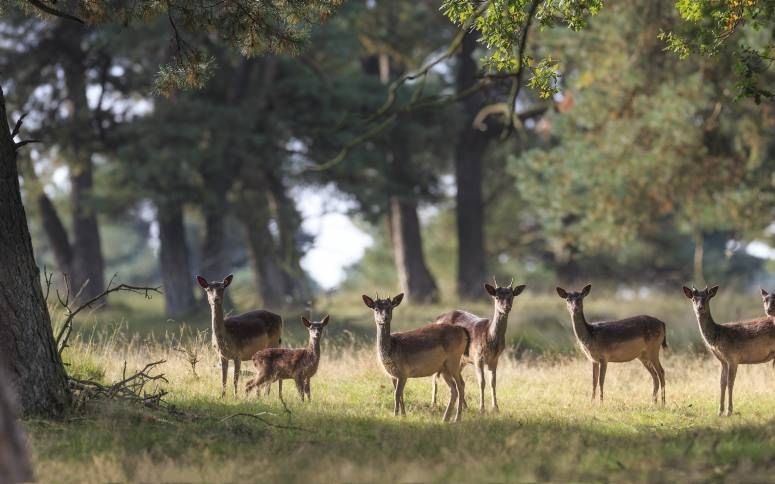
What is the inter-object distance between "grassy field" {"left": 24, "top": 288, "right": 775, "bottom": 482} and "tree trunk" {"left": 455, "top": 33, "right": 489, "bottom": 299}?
1893cm

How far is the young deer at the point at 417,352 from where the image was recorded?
11.5 metres

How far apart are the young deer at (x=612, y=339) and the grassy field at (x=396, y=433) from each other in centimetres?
46

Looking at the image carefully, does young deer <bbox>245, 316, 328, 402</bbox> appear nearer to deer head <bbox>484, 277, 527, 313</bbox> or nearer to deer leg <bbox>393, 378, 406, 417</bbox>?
deer leg <bbox>393, 378, 406, 417</bbox>

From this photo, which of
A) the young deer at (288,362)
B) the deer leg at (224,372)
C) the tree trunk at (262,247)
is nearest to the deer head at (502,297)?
the young deer at (288,362)

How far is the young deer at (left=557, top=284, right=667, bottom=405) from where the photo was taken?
13.2m

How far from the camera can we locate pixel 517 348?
18.8 metres

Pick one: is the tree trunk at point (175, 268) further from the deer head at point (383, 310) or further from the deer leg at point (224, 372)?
the deer head at point (383, 310)

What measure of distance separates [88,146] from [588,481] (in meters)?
22.2

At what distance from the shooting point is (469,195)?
113 feet

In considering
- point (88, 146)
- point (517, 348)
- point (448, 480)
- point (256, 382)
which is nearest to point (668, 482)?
point (448, 480)

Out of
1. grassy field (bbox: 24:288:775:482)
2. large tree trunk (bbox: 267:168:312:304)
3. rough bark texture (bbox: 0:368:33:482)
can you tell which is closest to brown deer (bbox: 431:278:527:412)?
grassy field (bbox: 24:288:775:482)

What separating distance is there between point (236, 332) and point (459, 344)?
2.91 meters

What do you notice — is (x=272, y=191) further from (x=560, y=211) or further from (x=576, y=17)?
(x=576, y=17)

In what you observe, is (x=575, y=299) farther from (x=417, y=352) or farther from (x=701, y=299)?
(x=417, y=352)
